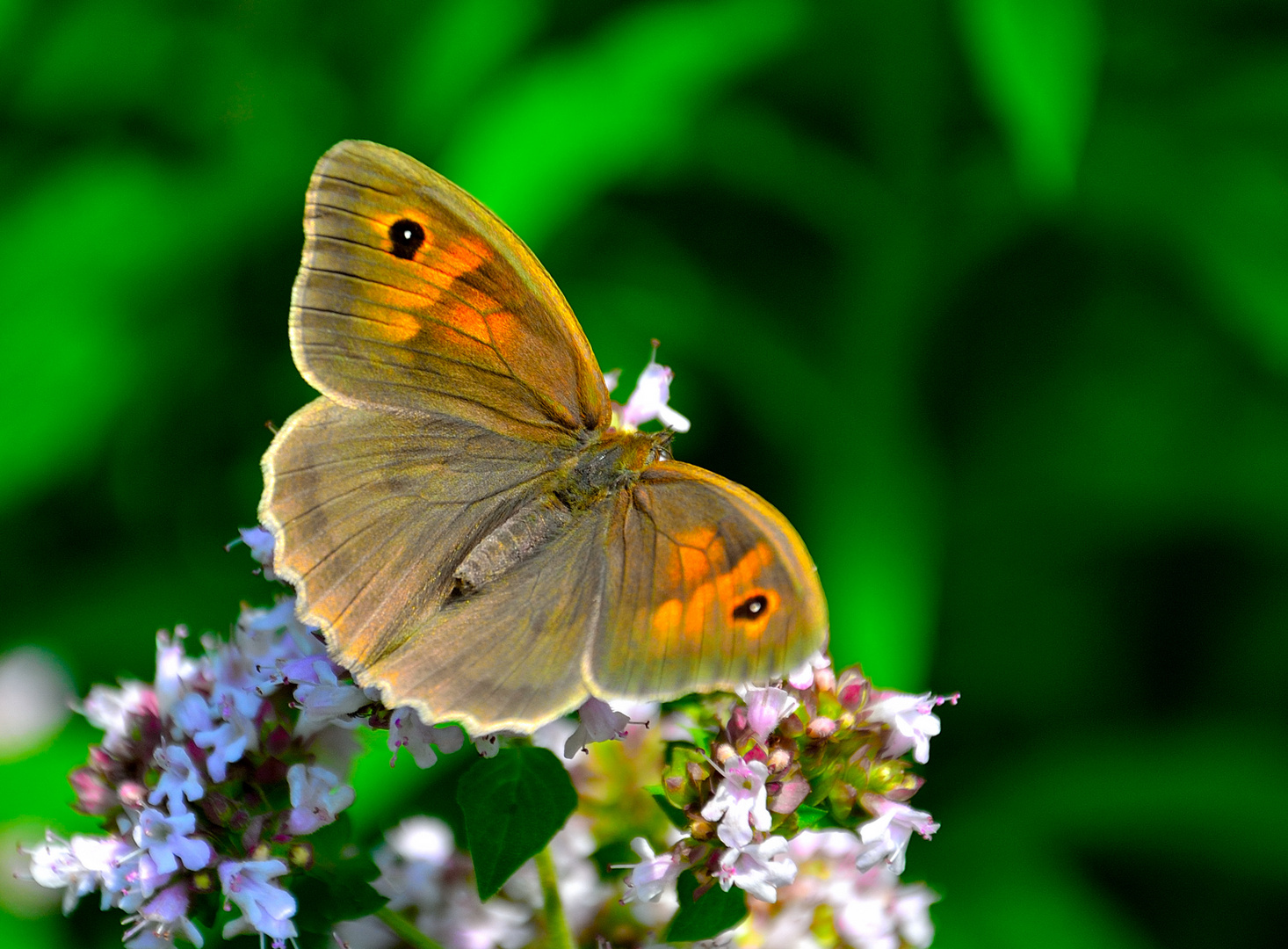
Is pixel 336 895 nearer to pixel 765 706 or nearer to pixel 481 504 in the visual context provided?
pixel 481 504

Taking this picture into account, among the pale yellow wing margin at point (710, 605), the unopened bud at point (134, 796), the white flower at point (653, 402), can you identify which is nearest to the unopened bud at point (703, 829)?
the pale yellow wing margin at point (710, 605)

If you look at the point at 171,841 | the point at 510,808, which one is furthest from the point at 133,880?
the point at 510,808

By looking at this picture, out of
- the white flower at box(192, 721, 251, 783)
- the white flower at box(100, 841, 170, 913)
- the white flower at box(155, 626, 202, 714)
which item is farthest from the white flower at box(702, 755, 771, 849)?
the white flower at box(155, 626, 202, 714)

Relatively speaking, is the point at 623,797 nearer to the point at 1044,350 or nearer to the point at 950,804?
the point at 950,804

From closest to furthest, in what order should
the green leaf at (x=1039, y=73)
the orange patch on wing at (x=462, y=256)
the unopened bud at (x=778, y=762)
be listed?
the unopened bud at (x=778, y=762) < the orange patch on wing at (x=462, y=256) < the green leaf at (x=1039, y=73)

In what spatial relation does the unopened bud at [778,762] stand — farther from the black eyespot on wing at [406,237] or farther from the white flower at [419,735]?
the black eyespot on wing at [406,237]

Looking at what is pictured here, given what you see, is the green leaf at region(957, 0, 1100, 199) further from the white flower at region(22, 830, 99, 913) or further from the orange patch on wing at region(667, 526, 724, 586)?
the white flower at region(22, 830, 99, 913)

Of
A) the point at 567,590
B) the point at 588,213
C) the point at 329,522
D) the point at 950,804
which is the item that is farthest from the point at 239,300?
the point at 950,804

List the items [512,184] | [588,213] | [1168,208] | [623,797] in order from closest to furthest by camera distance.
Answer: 1. [623,797]
2. [512,184]
3. [1168,208]
4. [588,213]
